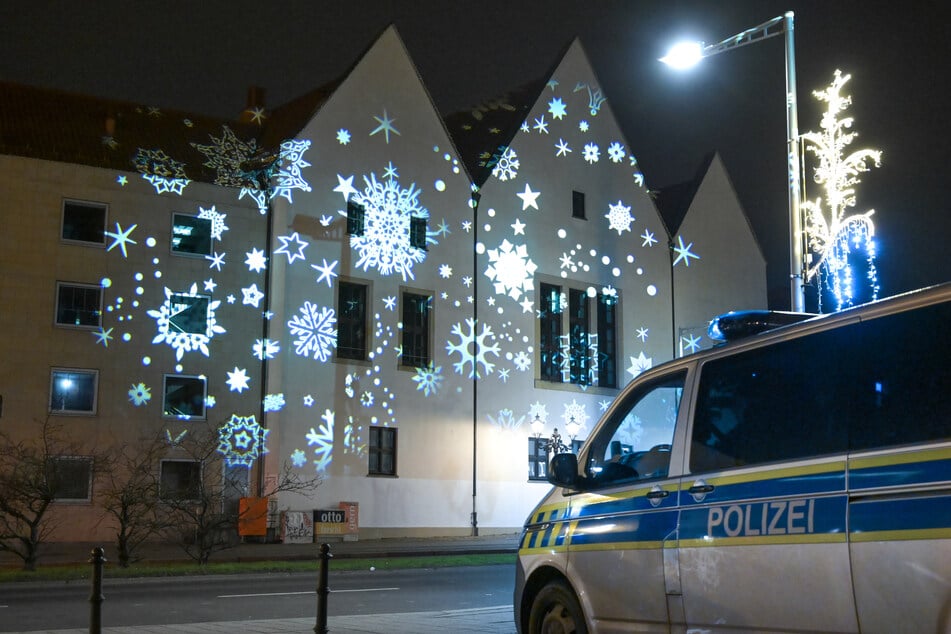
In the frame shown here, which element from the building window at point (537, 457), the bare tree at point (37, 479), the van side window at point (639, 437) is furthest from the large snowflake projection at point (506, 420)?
the van side window at point (639, 437)

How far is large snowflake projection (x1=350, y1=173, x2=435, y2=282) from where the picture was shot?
111 feet

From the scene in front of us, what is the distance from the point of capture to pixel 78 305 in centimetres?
3003

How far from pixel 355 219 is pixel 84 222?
8083 mm

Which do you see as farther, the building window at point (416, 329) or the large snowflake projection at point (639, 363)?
the large snowflake projection at point (639, 363)

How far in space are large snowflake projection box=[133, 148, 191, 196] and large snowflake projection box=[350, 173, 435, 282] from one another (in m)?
5.35

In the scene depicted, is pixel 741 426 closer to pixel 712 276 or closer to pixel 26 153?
pixel 26 153

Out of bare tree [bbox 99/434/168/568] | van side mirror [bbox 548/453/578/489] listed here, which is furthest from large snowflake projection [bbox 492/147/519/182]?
van side mirror [bbox 548/453/578/489]

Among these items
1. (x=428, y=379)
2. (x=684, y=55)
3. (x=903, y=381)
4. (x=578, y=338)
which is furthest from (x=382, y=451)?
(x=903, y=381)

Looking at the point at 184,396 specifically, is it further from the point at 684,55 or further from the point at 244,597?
the point at 684,55

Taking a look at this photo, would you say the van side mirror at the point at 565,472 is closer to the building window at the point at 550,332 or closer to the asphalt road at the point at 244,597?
the asphalt road at the point at 244,597

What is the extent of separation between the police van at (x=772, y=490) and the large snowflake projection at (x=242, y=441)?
81.2 ft

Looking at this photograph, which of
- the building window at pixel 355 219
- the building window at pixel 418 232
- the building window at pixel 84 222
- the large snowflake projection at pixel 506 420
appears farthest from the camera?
the large snowflake projection at pixel 506 420

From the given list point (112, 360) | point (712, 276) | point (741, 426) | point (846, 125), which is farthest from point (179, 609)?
point (712, 276)

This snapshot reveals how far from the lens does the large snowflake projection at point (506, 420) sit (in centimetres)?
3622
